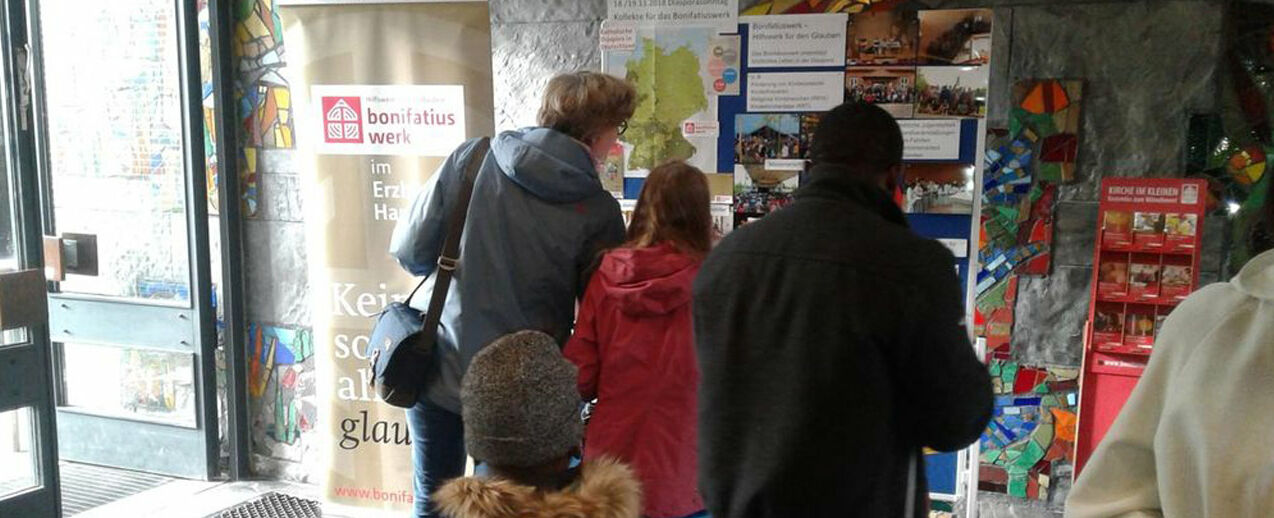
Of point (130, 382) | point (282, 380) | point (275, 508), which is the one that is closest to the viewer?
point (275, 508)

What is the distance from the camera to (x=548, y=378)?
4.51ft

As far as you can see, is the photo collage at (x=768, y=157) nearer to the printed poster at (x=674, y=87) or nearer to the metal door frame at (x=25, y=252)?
the printed poster at (x=674, y=87)

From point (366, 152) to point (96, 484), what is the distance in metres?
1.98

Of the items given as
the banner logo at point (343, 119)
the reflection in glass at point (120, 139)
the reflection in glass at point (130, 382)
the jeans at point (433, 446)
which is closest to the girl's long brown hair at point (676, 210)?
the jeans at point (433, 446)

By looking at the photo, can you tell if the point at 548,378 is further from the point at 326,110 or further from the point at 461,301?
the point at 326,110

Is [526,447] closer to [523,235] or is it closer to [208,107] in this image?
[523,235]

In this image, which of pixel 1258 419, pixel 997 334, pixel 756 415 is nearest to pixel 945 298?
pixel 756 415

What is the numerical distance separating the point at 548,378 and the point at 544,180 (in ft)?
2.41

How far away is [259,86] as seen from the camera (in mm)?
3674

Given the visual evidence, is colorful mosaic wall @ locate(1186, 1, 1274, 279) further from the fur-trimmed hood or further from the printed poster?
the fur-trimmed hood

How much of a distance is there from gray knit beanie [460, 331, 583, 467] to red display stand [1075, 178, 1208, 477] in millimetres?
1765

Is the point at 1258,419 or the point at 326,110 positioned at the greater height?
the point at 326,110

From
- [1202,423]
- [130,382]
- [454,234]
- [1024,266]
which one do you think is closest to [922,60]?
[1024,266]

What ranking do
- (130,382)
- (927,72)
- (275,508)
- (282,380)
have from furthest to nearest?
(130,382)
(282,380)
(275,508)
(927,72)
